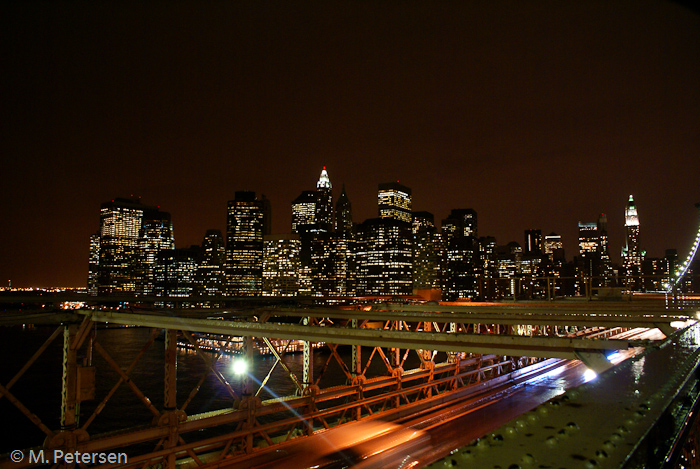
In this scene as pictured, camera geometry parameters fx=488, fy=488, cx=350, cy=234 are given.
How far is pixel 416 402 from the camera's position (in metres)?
17.1

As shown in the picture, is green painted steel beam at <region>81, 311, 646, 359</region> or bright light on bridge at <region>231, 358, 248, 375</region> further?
bright light on bridge at <region>231, 358, 248, 375</region>

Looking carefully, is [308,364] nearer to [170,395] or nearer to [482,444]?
[170,395]

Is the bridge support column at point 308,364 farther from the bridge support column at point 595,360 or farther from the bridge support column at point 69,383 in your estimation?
the bridge support column at point 595,360

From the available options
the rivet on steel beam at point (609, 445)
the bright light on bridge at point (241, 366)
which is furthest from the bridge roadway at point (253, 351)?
the rivet on steel beam at point (609, 445)

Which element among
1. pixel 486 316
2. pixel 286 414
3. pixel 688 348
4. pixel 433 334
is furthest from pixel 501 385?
pixel 286 414

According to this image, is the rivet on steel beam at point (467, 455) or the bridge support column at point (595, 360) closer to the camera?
the rivet on steel beam at point (467, 455)

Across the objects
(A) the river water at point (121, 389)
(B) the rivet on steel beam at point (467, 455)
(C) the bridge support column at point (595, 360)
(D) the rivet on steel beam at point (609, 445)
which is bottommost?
(A) the river water at point (121, 389)

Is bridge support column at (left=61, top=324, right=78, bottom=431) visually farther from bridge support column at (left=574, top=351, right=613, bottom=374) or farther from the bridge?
bridge support column at (left=574, top=351, right=613, bottom=374)

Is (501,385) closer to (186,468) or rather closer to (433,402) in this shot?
(433,402)

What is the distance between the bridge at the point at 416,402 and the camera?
86.5 inches

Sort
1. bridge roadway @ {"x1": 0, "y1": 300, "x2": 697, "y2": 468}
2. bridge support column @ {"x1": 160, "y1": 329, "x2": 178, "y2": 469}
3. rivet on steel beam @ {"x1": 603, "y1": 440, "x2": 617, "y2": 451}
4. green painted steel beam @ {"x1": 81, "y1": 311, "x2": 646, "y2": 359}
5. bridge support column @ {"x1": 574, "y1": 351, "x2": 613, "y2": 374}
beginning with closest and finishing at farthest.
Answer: rivet on steel beam @ {"x1": 603, "y1": 440, "x2": 617, "y2": 451}
bridge support column @ {"x1": 574, "y1": 351, "x2": 613, "y2": 374}
green painted steel beam @ {"x1": 81, "y1": 311, "x2": 646, "y2": 359}
bridge roadway @ {"x1": 0, "y1": 300, "x2": 697, "y2": 468}
bridge support column @ {"x1": 160, "y1": 329, "x2": 178, "y2": 469}

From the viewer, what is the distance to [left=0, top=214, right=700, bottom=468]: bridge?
7.21 feet

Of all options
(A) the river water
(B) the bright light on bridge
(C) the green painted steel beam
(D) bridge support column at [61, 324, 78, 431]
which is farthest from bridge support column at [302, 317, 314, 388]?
(A) the river water

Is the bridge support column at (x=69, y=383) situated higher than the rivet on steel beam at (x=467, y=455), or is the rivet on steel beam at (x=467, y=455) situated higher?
the rivet on steel beam at (x=467, y=455)
